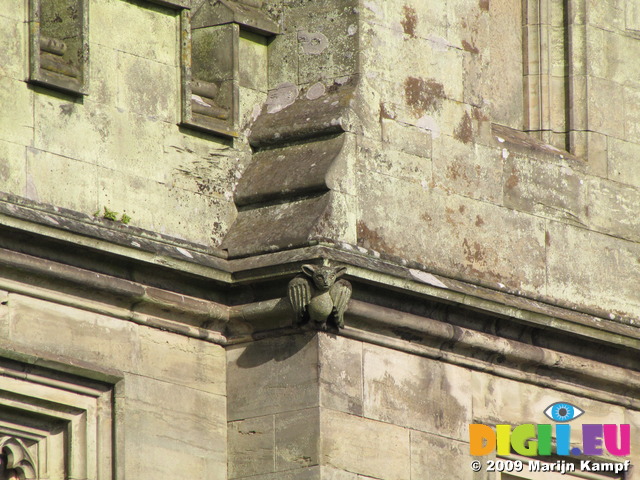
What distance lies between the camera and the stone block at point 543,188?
19203 mm

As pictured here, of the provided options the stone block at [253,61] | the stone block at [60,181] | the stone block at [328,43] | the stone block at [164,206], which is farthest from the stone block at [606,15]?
the stone block at [60,181]

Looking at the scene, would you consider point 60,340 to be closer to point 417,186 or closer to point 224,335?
point 224,335

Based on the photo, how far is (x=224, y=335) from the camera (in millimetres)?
18031

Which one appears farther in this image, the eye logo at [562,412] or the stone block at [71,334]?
the eye logo at [562,412]

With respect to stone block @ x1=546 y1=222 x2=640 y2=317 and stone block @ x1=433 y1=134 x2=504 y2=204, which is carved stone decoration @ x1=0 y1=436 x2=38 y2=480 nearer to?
stone block @ x1=433 y1=134 x2=504 y2=204

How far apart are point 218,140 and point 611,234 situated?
3.04 m

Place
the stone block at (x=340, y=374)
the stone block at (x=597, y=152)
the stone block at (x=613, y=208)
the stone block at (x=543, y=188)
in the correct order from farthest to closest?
the stone block at (x=597, y=152) → the stone block at (x=613, y=208) → the stone block at (x=543, y=188) → the stone block at (x=340, y=374)

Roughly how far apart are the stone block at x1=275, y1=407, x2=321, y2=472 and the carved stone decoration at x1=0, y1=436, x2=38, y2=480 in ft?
5.19

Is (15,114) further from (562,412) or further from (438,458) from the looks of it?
(562,412)

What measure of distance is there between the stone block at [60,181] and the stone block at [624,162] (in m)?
4.26

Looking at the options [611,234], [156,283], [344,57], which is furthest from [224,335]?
[611,234]

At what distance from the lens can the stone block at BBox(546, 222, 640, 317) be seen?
63.3ft

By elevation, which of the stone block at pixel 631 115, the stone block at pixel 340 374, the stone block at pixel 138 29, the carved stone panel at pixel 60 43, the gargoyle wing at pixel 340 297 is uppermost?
the stone block at pixel 631 115

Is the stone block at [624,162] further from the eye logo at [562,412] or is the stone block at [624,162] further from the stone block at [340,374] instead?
the stone block at [340,374]
